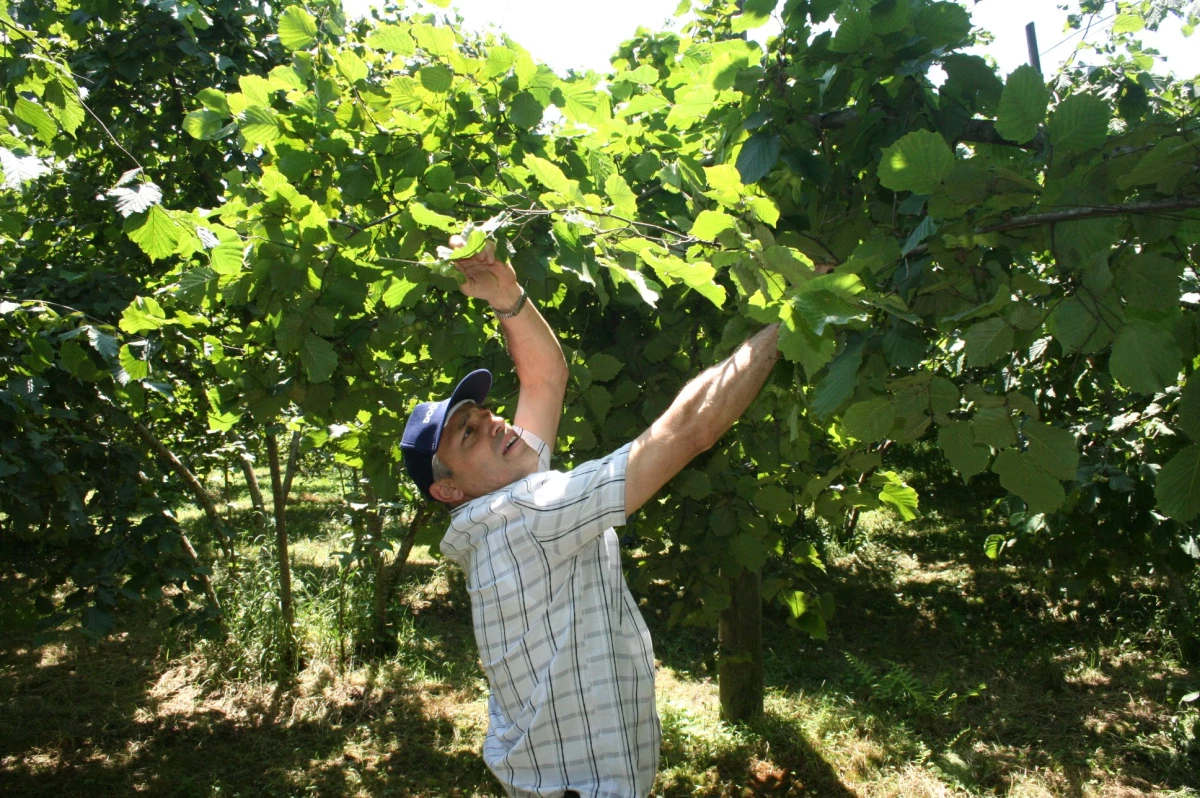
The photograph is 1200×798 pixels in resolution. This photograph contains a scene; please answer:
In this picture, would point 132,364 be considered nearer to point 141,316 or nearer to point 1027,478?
point 141,316

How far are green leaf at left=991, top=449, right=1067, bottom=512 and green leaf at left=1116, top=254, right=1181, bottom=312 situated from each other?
1.02 ft

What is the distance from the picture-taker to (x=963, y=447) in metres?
1.45

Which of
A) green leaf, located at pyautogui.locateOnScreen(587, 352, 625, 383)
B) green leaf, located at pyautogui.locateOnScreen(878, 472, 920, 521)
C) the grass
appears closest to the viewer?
green leaf, located at pyautogui.locateOnScreen(587, 352, 625, 383)

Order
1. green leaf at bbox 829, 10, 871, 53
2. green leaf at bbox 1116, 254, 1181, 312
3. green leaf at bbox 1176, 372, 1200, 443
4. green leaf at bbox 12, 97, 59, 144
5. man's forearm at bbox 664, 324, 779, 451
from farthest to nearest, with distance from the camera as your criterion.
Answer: green leaf at bbox 12, 97, 59, 144 → green leaf at bbox 829, 10, 871, 53 → man's forearm at bbox 664, 324, 779, 451 → green leaf at bbox 1116, 254, 1181, 312 → green leaf at bbox 1176, 372, 1200, 443

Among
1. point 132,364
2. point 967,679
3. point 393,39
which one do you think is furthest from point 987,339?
point 967,679

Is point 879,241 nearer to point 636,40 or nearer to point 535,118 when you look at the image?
point 535,118

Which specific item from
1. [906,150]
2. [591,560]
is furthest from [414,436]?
[906,150]

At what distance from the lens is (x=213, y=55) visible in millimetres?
4301

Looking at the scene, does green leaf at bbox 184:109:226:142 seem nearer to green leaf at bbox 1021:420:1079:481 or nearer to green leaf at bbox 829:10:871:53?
green leaf at bbox 829:10:871:53

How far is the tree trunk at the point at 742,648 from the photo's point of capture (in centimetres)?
440

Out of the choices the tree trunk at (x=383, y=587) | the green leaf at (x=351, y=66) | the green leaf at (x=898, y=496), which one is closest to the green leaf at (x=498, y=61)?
the green leaf at (x=351, y=66)

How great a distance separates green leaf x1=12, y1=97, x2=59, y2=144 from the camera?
239 cm

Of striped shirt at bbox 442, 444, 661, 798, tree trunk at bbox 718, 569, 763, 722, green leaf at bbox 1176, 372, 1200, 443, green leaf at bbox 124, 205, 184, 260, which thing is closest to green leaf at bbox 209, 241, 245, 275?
green leaf at bbox 124, 205, 184, 260

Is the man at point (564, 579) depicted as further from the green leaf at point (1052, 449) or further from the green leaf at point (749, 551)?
the green leaf at point (749, 551)
